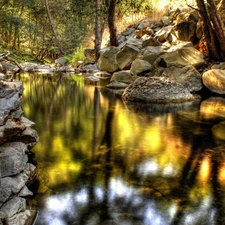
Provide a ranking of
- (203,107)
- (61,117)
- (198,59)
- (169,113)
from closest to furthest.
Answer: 1. (61,117)
2. (169,113)
3. (203,107)
4. (198,59)

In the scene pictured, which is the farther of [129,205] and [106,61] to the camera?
[106,61]

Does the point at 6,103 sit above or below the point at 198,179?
above

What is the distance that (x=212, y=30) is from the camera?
12.1 meters

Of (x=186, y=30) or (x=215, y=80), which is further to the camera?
(x=186, y=30)

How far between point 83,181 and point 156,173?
94 cm

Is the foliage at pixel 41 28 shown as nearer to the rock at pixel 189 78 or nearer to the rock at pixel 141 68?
the rock at pixel 141 68

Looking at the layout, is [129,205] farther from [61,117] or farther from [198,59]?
[198,59]

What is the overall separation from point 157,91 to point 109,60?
736 centimetres

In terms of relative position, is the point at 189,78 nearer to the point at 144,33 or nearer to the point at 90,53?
the point at 144,33

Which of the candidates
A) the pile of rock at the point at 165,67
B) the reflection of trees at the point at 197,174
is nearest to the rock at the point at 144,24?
the pile of rock at the point at 165,67

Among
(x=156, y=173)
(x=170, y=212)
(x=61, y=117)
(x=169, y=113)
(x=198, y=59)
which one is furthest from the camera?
(x=198, y=59)

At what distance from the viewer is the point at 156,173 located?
3895 millimetres

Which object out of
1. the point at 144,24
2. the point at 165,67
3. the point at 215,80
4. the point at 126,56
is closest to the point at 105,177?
the point at 215,80

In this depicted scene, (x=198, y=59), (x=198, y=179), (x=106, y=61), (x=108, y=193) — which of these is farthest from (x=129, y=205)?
(x=106, y=61)
